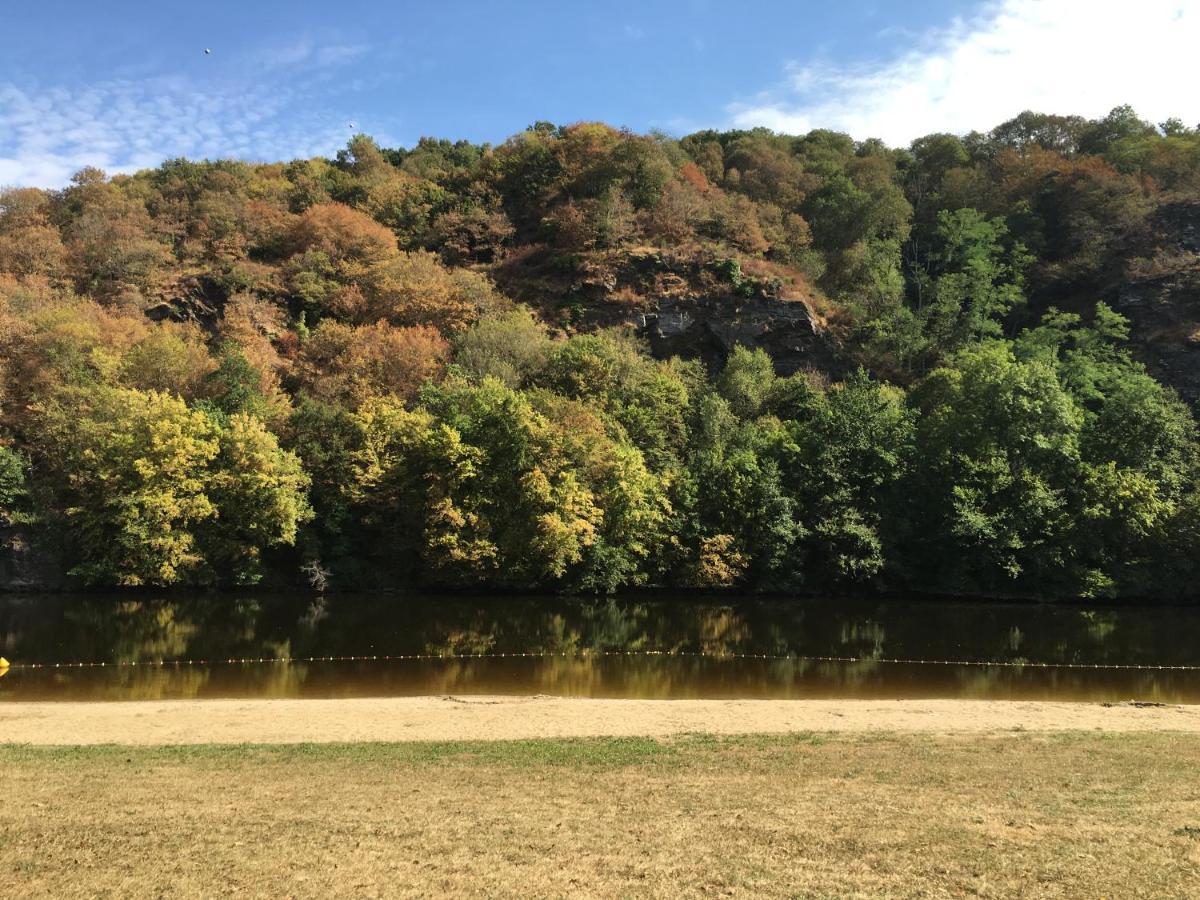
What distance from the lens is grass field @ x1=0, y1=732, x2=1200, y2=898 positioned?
298 inches

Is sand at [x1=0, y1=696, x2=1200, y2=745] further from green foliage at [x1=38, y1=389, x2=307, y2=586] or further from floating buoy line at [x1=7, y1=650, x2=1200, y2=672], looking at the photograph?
green foliage at [x1=38, y1=389, x2=307, y2=586]

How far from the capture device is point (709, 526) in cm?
4091

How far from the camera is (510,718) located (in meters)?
17.7

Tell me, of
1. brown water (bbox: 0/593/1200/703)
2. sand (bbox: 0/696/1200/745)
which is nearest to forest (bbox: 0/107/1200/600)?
brown water (bbox: 0/593/1200/703)

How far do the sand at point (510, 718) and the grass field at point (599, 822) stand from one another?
2.06m

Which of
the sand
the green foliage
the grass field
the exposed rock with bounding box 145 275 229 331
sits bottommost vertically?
the sand

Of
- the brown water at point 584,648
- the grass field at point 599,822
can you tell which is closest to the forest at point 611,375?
the brown water at point 584,648

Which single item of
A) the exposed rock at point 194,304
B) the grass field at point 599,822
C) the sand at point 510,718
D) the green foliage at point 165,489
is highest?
the exposed rock at point 194,304

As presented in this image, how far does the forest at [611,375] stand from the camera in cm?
3828

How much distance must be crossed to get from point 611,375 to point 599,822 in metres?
39.9

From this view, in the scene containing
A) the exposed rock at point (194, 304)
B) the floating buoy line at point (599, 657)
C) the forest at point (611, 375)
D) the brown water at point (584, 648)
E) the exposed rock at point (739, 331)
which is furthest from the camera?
the exposed rock at point (739, 331)

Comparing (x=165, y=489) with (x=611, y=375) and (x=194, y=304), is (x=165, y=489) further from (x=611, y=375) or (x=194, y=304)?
(x=194, y=304)

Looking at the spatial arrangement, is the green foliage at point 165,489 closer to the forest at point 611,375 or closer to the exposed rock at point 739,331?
the forest at point 611,375

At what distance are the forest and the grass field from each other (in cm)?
2472
